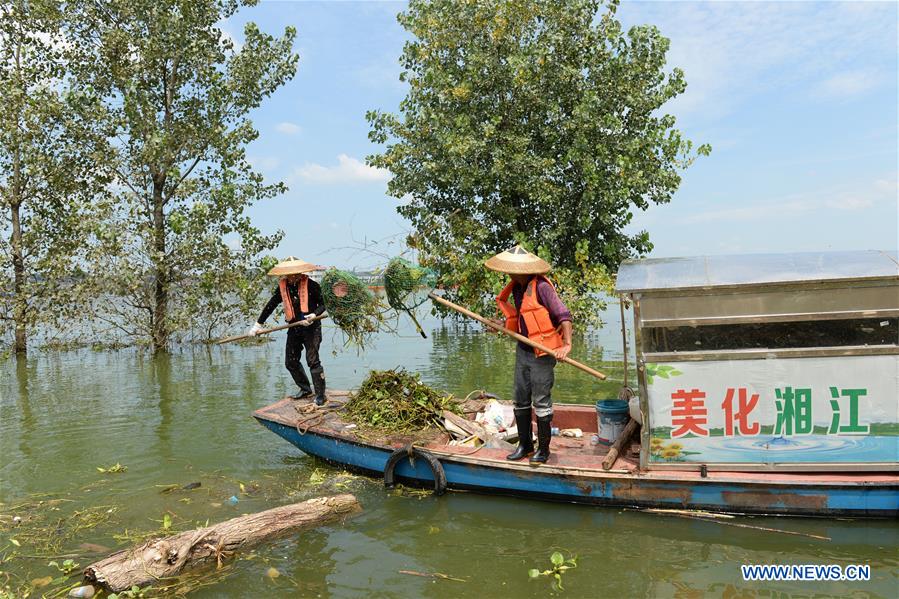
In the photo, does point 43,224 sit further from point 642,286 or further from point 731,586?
point 731,586

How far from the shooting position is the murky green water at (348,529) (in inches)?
193

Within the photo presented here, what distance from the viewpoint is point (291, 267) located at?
8211 millimetres

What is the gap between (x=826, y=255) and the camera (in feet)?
19.5

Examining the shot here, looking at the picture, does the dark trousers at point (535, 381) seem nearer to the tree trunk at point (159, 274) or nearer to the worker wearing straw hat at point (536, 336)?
the worker wearing straw hat at point (536, 336)

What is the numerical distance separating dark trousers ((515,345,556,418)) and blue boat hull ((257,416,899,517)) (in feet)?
2.07

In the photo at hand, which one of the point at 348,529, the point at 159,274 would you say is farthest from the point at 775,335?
the point at 159,274

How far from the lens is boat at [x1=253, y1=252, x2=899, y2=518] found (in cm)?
545

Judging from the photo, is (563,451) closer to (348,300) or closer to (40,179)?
(348,300)

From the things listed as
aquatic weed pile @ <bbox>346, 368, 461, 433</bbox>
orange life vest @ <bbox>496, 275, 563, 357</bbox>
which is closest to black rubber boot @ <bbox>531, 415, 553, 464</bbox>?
orange life vest @ <bbox>496, 275, 563, 357</bbox>

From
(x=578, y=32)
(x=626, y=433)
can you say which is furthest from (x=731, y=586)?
(x=578, y=32)

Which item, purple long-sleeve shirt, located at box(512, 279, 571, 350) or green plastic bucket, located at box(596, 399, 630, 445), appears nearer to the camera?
purple long-sleeve shirt, located at box(512, 279, 571, 350)

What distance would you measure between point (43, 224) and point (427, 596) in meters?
17.4

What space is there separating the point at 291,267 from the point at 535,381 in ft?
12.1

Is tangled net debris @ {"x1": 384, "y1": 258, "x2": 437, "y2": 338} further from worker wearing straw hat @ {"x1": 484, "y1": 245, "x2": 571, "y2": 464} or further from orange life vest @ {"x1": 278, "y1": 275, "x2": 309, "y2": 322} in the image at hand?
orange life vest @ {"x1": 278, "y1": 275, "x2": 309, "y2": 322}
